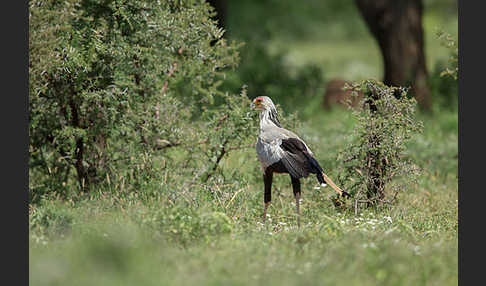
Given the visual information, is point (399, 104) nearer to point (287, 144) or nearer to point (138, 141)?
point (287, 144)

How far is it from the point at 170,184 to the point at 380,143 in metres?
2.38

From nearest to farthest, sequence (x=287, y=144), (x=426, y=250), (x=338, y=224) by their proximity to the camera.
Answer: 1. (x=426, y=250)
2. (x=338, y=224)
3. (x=287, y=144)

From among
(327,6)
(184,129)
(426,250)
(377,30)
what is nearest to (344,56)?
(327,6)

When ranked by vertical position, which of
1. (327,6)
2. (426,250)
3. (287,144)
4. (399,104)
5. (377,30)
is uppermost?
(327,6)

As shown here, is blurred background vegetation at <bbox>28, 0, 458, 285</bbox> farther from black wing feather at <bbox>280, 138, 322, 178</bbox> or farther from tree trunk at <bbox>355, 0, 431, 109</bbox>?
tree trunk at <bbox>355, 0, 431, 109</bbox>

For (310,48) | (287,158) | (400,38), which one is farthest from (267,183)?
(310,48)

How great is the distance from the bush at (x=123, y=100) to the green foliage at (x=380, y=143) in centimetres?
136

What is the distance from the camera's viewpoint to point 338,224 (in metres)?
6.00

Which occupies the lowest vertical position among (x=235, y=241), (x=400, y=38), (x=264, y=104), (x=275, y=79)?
(x=235, y=241)

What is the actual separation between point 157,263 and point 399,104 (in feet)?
11.3

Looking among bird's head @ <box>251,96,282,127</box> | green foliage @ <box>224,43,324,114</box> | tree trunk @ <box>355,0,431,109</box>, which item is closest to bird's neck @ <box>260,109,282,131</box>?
bird's head @ <box>251,96,282,127</box>

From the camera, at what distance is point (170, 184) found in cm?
736

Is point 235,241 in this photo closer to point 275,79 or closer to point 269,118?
point 269,118

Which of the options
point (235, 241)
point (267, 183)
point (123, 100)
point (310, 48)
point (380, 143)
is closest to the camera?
point (235, 241)
